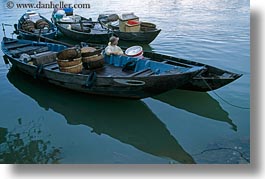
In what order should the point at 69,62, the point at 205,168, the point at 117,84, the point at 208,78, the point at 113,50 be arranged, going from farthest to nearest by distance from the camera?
the point at 113,50 → the point at 69,62 → the point at 208,78 → the point at 117,84 → the point at 205,168

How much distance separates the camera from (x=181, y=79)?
5797mm

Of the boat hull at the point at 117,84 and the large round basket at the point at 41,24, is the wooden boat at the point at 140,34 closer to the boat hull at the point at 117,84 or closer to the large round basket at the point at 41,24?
the large round basket at the point at 41,24

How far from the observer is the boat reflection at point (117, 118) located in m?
5.51

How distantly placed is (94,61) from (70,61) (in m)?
0.56

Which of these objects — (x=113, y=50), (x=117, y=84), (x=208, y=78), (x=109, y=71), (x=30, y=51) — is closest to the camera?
(x=117, y=84)

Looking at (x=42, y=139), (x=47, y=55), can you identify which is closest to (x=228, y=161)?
(x=42, y=139)

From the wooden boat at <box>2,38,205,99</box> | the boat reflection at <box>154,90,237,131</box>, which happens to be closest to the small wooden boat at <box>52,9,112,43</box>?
the wooden boat at <box>2,38,205,99</box>

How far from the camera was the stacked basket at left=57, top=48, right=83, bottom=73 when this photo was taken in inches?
268

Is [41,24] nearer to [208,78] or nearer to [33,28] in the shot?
[33,28]

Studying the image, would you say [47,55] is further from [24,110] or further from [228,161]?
[228,161]

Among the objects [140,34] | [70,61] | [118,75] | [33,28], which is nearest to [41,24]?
[33,28]

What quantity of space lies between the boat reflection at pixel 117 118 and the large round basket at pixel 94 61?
708mm

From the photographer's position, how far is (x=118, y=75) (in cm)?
700

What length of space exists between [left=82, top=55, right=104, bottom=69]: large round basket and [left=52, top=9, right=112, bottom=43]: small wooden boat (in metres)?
4.33
